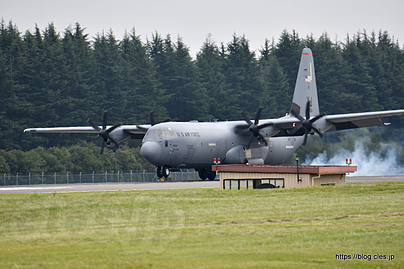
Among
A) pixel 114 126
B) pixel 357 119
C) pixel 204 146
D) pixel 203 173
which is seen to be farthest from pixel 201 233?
pixel 203 173

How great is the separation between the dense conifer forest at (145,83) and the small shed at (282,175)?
92.6ft

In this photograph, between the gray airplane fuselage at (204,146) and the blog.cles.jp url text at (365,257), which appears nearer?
the blog.cles.jp url text at (365,257)

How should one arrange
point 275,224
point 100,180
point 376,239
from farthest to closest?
1. point 100,180
2. point 275,224
3. point 376,239

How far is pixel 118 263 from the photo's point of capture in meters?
10.1

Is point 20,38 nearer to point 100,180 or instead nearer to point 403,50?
point 100,180

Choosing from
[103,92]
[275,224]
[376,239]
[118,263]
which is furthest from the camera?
[103,92]

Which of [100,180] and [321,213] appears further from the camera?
[100,180]

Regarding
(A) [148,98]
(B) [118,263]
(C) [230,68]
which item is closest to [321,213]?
(B) [118,263]

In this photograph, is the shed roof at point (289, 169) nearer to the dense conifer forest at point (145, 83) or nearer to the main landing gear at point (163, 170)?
the main landing gear at point (163, 170)

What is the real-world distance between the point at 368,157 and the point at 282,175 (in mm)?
31246

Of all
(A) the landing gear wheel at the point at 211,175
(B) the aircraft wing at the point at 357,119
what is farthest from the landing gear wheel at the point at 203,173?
(B) the aircraft wing at the point at 357,119

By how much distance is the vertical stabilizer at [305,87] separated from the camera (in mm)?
47469

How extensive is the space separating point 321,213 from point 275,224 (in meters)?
2.99

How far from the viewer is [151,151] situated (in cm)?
3575
